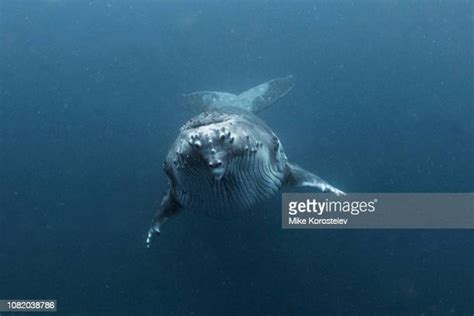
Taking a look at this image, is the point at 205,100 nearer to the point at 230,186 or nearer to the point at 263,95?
the point at 263,95

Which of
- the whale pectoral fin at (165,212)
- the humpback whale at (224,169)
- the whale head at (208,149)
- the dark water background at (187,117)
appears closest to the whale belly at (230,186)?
the humpback whale at (224,169)

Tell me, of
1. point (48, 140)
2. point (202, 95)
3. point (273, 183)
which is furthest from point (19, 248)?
point (273, 183)

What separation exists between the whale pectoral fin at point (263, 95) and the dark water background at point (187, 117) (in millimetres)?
2990

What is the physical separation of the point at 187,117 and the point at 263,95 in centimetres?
425

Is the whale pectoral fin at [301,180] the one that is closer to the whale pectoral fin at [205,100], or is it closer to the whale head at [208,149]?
the whale head at [208,149]

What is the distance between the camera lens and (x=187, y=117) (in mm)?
17344

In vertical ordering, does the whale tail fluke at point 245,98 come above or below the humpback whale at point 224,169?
above

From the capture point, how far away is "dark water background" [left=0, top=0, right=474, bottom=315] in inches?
584

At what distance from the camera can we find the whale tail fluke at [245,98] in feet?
43.7

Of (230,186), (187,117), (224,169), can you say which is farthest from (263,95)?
(224,169)

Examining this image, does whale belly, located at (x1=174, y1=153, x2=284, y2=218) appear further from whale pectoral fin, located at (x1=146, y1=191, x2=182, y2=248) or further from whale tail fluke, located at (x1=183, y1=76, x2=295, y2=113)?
whale tail fluke, located at (x1=183, y1=76, x2=295, y2=113)

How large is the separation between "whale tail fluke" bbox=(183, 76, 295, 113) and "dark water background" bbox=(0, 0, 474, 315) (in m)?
3.03

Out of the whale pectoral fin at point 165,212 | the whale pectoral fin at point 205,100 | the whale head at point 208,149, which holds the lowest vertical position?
the whale head at point 208,149

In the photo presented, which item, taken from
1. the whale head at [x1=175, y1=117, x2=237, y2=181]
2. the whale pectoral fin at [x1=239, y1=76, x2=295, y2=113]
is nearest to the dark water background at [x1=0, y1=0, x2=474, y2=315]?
the whale pectoral fin at [x1=239, y1=76, x2=295, y2=113]
